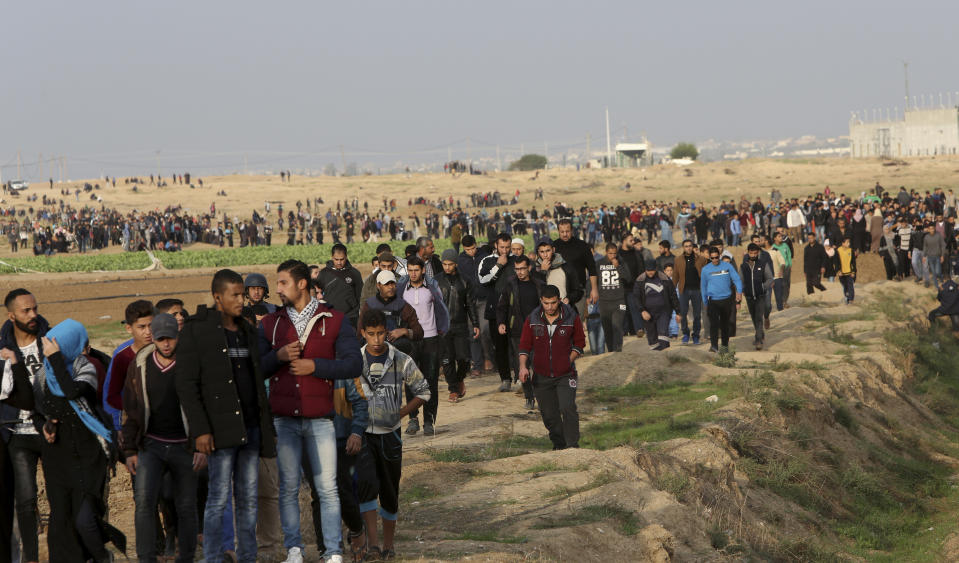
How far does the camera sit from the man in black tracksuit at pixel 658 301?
16.4m

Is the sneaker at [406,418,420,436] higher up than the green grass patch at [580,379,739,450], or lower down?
higher up

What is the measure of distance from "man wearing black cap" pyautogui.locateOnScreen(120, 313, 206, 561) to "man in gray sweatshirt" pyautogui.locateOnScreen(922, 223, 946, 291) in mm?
22393

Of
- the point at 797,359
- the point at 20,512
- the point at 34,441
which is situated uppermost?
the point at 34,441

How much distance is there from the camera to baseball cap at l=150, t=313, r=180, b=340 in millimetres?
6215

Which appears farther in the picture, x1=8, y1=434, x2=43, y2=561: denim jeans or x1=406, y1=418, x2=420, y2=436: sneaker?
x1=406, y1=418, x2=420, y2=436: sneaker

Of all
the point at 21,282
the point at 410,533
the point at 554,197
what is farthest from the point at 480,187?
the point at 410,533

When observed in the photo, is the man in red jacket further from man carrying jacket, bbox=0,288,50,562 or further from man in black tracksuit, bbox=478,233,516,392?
man carrying jacket, bbox=0,288,50,562

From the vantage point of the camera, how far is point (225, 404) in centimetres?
612

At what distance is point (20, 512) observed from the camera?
22.8ft

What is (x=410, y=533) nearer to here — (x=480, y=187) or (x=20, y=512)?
(x=20, y=512)

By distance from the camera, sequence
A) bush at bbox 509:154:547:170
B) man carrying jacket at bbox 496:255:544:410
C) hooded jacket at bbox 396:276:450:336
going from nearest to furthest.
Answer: hooded jacket at bbox 396:276:450:336 < man carrying jacket at bbox 496:255:544:410 < bush at bbox 509:154:547:170

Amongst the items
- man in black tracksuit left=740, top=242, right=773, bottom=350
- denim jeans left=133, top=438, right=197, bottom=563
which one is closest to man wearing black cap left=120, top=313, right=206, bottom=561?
denim jeans left=133, top=438, right=197, bottom=563

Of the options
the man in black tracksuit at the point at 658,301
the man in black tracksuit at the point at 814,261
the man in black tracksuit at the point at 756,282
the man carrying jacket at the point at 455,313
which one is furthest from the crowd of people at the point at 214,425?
the man in black tracksuit at the point at 814,261

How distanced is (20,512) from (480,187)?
7710cm
